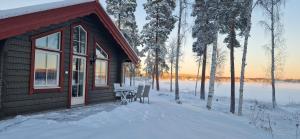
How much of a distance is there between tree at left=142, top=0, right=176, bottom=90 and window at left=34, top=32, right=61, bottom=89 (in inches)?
885

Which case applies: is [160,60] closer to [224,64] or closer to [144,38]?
[144,38]

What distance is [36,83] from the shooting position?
10734 millimetres

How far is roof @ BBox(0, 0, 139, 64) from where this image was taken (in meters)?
8.48

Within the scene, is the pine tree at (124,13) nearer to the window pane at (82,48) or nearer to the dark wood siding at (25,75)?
the dark wood siding at (25,75)

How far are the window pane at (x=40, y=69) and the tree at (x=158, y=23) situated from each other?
23246 millimetres

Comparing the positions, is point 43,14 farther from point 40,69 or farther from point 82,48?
point 82,48

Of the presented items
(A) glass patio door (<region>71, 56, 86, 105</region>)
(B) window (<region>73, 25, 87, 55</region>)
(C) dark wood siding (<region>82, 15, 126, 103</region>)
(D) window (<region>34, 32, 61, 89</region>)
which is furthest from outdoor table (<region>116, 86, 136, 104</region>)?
(D) window (<region>34, 32, 61, 89</region>)

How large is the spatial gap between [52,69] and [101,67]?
3.74 meters

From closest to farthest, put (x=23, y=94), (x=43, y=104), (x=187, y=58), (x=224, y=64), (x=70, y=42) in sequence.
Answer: (x=23, y=94) → (x=43, y=104) → (x=70, y=42) → (x=224, y=64) → (x=187, y=58)

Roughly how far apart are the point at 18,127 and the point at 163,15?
89.3ft

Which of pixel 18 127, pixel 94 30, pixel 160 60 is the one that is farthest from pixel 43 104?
pixel 160 60

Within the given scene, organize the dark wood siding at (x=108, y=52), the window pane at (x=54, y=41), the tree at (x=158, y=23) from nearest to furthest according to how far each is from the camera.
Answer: the window pane at (x=54, y=41) < the dark wood siding at (x=108, y=52) < the tree at (x=158, y=23)

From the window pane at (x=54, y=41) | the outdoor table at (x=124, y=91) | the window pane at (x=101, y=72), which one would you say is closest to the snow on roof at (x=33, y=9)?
the window pane at (x=54, y=41)

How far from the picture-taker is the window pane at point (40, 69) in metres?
10.6
